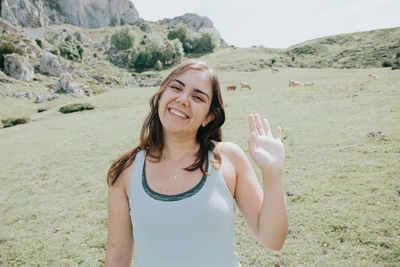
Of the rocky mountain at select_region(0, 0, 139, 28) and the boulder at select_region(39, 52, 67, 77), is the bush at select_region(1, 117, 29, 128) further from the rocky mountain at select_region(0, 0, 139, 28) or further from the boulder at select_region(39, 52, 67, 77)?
the rocky mountain at select_region(0, 0, 139, 28)

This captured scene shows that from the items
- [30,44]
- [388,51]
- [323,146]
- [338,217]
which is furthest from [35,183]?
[388,51]

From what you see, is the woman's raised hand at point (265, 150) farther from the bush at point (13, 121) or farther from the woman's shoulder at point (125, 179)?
the bush at point (13, 121)

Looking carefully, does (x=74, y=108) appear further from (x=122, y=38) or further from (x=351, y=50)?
(x=351, y=50)

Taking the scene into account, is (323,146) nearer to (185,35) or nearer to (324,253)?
(324,253)

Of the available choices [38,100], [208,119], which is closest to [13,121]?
[38,100]

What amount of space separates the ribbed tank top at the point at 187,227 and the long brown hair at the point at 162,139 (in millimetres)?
342

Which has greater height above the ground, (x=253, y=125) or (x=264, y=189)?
(x=253, y=125)

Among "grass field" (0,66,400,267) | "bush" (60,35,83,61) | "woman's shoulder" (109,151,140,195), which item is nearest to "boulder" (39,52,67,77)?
"bush" (60,35,83,61)

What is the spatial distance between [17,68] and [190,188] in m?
52.1

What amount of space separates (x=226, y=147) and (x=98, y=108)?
99.2 ft

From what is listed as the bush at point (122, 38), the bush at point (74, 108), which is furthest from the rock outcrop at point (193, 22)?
the bush at point (74, 108)

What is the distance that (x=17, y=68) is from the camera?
4197 cm

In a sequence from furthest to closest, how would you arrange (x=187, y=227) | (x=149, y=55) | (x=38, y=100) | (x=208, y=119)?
(x=149, y=55) < (x=38, y=100) < (x=208, y=119) < (x=187, y=227)

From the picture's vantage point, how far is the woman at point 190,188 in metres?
2.02
